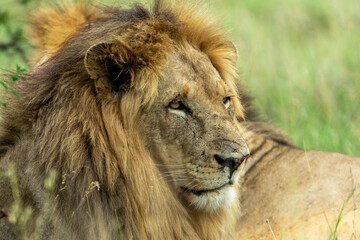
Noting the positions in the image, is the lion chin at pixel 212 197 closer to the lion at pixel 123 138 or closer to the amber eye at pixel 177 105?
the lion at pixel 123 138

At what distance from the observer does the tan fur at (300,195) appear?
5.18m

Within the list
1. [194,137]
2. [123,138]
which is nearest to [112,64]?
[123,138]

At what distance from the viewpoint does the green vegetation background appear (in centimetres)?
795

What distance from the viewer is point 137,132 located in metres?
4.20

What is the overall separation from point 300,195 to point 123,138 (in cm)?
195

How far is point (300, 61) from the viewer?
11.3 m

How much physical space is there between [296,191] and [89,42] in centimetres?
226

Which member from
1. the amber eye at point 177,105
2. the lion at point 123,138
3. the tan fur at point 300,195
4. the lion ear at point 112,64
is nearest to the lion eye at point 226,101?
the lion at point 123,138

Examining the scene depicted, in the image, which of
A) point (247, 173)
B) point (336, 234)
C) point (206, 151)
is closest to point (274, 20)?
point (247, 173)

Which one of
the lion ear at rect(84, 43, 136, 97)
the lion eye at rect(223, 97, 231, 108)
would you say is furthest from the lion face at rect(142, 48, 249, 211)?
the lion ear at rect(84, 43, 136, 97)

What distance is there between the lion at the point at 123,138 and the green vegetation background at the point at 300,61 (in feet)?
3.05

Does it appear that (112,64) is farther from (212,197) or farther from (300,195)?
(300,195)

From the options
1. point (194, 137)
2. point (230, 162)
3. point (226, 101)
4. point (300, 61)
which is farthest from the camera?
point (300, 61)

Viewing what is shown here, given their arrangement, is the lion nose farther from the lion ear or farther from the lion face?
the lion ear
